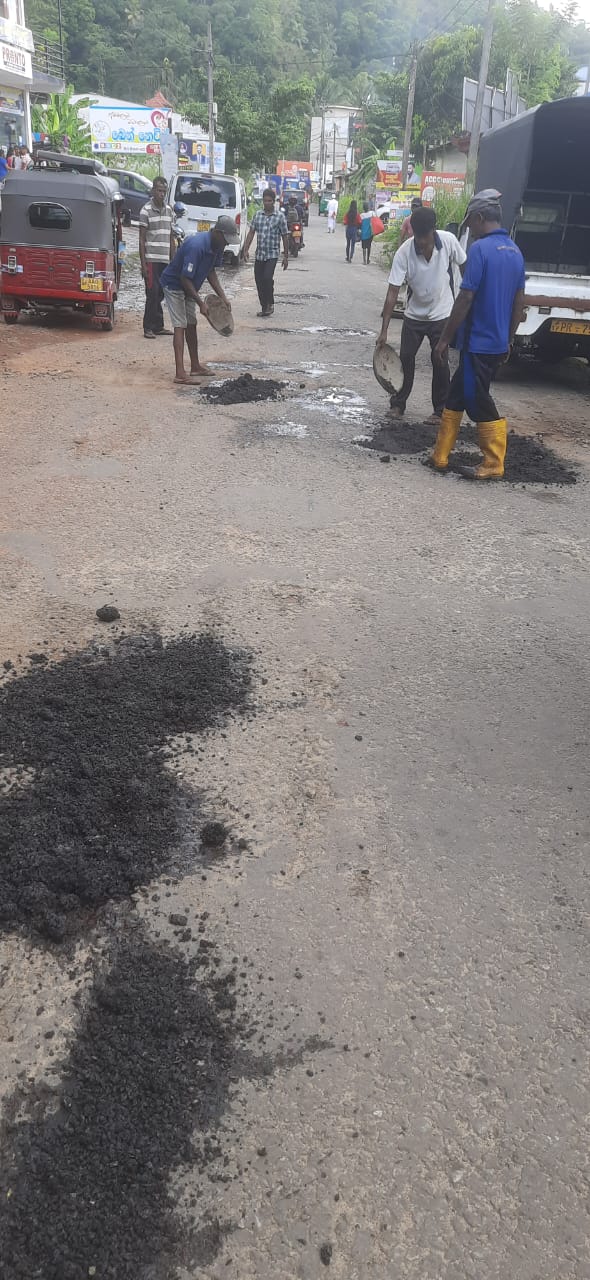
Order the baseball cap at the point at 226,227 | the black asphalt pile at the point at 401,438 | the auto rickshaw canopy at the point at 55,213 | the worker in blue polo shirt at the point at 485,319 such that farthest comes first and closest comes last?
the auto rickshaw canopy at the point at 55,213 < the baseball cap at the point at 226,227 < the black asphalt pile at the point at 401,438 < the worker in blue polo shirt at the point at 485,319

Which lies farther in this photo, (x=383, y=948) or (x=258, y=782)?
(x=258, y=782)

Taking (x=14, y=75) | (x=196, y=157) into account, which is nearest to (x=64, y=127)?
(x=14, y=75)

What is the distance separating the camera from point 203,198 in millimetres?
21734

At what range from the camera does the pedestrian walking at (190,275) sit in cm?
908

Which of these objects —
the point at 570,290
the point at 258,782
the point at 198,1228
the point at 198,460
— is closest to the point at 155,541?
the point at 198,460

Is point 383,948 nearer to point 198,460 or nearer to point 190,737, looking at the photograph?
point 190,737

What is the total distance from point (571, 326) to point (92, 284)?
642 centimetres

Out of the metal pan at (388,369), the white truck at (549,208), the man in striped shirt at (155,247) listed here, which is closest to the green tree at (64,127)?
the man in striped shirt at (155,247)

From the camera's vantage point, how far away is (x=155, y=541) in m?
5.43

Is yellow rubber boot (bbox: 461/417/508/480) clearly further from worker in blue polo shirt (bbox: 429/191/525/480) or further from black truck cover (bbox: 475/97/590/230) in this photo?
black truck cover (bbox: 475/97/590/230)

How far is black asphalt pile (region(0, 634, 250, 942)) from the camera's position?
8.92ft

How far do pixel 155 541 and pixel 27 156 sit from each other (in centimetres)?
2329

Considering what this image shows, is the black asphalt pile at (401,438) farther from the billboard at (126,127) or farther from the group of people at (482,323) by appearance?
the billboard at (126,127)

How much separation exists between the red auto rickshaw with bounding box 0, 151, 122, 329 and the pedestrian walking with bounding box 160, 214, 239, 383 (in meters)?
3.50
